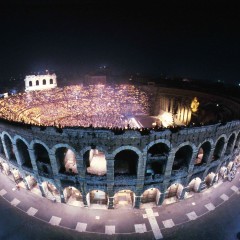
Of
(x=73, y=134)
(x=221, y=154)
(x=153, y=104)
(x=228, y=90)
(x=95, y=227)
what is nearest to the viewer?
(x=73, y=134)

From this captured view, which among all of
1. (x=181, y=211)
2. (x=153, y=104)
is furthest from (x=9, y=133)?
(x=153, y=104)

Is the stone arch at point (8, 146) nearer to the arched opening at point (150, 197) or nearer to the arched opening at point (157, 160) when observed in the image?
the arched opening at point (157, 160)

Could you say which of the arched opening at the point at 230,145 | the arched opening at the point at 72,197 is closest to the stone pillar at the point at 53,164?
the arched opening at the point at 72,197

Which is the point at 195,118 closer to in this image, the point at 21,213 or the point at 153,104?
the point at 153,104

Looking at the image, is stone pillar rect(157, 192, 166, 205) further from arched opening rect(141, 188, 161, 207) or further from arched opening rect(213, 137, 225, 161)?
arched opening rect(213, 137, 225, 161)

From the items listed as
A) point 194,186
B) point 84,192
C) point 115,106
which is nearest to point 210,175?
point 194,186

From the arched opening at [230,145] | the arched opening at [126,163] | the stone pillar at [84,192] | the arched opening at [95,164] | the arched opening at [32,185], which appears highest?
the arched opening at [230,145]

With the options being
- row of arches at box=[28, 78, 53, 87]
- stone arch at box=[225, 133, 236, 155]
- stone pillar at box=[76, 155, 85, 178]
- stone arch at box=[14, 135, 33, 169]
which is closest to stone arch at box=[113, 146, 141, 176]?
stone pillar at box=[76, 155, 85, 178]
